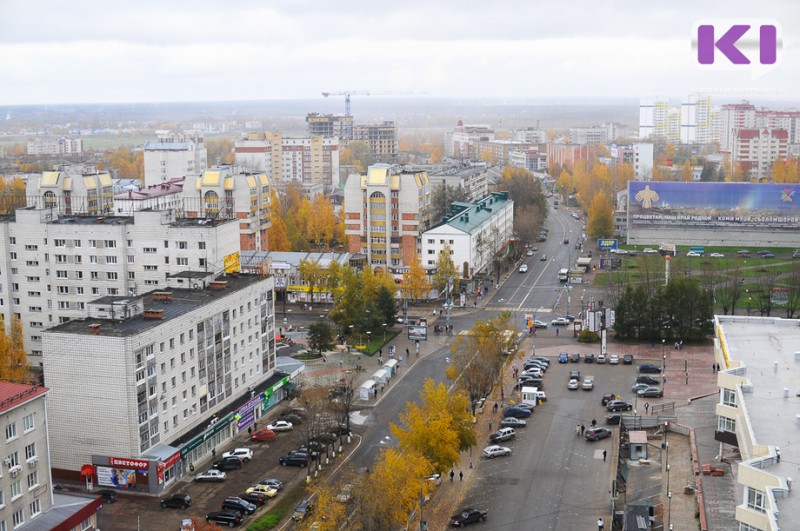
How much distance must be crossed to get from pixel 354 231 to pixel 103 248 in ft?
48.4

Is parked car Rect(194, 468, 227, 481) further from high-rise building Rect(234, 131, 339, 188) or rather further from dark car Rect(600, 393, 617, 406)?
high-rise building Rect(234, 131, 339, 188)

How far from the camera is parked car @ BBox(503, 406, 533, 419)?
2370 cm

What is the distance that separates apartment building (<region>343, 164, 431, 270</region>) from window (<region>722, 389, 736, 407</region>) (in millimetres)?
20300

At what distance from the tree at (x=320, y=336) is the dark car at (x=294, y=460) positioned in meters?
8.06

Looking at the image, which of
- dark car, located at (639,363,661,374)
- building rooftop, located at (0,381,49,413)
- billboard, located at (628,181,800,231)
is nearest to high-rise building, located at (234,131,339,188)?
billboard, located at (628,181,800,231)

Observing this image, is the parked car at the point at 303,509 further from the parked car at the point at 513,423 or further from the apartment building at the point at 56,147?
the apartment building at the point at 56,147

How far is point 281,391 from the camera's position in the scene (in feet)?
82.2

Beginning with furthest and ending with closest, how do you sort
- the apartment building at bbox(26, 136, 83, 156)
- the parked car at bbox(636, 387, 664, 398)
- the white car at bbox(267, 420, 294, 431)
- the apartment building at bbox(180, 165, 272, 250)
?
the apartment building at bbox(26, 136, 83, 156)
the apartment building at bbox(180, 165, 272, 250)
the parked car at bbox(636, 387, 664, 398)
the white car at bbox(267, 420, 294, 431)

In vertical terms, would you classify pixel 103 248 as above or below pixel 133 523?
above

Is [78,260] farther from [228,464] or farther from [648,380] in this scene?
[648,380]

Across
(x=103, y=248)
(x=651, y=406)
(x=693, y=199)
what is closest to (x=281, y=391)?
(x=103, y=248)

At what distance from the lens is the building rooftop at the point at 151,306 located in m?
19.3

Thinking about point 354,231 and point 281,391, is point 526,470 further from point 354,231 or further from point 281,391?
point 354,231

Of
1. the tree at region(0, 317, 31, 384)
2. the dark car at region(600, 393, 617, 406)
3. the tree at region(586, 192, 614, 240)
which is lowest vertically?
the dark car at region(600, 393, 617, 406)
